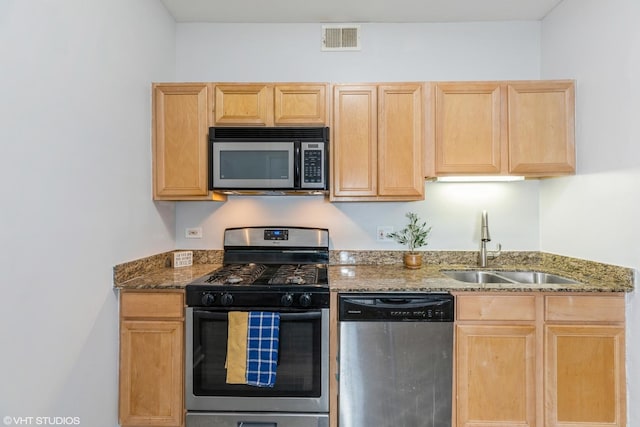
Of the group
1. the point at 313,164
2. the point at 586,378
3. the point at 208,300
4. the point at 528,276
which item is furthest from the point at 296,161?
the point at 586,378

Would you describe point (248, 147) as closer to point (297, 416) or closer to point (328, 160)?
point (328, 160)

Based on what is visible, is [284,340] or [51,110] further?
[284,340]

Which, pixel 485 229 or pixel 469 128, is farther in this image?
pixel 485 229

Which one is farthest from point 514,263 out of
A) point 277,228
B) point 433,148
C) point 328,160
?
point 277,228

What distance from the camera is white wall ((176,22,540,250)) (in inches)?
102

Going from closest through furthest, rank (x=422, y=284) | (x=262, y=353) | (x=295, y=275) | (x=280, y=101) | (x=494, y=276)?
(x=262, y=353) < (x=422, y=284) < (x=295, y=275) < (x=280, y=101) < (x=494, y=276)

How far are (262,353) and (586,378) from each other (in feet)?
5.84

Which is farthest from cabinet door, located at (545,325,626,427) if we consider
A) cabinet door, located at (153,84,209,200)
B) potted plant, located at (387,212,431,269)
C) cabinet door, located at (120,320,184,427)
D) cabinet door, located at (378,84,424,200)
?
cabinet door, located at (153,84,209,200)

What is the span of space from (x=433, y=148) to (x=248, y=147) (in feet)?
4.06

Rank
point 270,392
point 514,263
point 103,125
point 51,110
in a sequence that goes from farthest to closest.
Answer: point 514,263, point 270,392, point 103,125, point 51,110

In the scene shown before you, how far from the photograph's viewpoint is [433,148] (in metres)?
2.25

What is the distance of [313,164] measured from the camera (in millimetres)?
2203

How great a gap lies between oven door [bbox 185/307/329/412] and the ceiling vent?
1984 mm

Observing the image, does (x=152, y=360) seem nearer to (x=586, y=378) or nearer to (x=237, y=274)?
(x=237, y=274)
